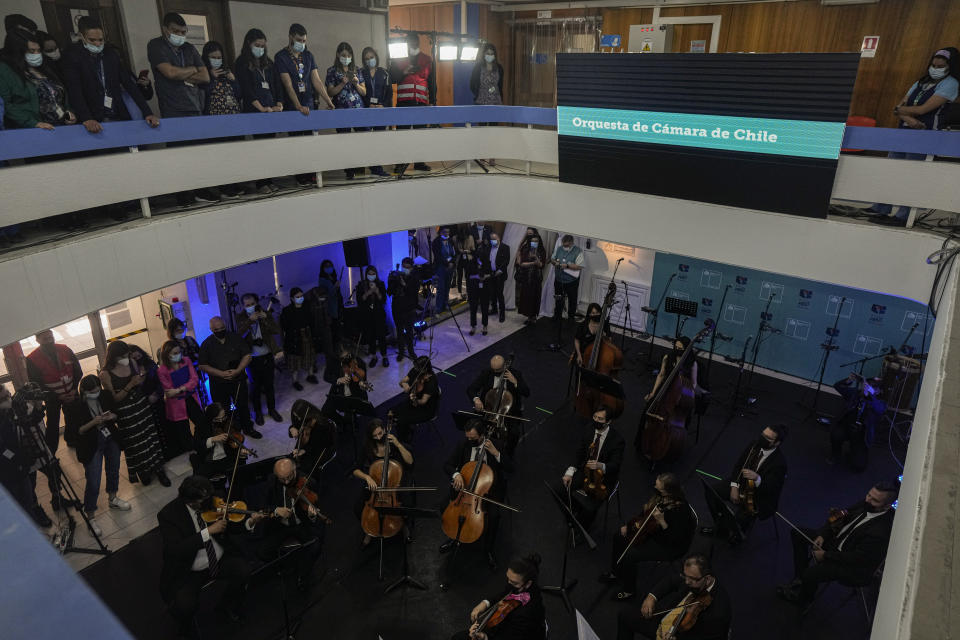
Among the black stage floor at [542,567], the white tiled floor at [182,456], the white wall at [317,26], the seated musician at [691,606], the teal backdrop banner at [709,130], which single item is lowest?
A: the black stage floor at [542,567]

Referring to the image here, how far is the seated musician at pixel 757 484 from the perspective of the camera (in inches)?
219

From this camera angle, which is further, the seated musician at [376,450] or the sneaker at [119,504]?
the sneaker at [119,504]

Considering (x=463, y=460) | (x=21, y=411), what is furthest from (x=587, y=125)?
(x=21, y=411)

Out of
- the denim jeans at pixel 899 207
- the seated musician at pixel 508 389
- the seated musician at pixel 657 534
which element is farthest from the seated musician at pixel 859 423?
the seated musician at pixel 508 389

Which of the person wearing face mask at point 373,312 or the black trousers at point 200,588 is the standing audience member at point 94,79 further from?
the person wearing face mask at point 373,312

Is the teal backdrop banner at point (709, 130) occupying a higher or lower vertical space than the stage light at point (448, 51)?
lower

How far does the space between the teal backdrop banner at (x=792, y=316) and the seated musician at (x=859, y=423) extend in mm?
1742

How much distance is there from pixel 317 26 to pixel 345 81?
1.69 meters

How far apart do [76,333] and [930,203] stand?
10298 millimetres

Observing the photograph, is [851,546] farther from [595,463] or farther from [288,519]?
[288,519]

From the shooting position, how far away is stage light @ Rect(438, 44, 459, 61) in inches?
380

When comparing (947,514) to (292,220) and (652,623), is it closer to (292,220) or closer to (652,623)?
(652,623)

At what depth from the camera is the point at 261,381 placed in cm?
777

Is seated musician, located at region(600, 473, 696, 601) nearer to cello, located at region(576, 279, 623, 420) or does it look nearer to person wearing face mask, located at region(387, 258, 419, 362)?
cello, located at region(576, 279, 623, 420)
